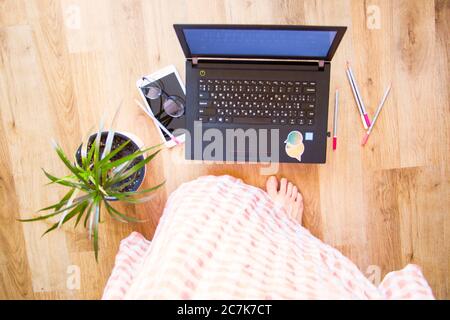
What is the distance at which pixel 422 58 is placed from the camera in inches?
42.3

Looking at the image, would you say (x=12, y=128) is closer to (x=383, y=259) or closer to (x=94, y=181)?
(x=94, y=181)

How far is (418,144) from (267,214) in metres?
0.50

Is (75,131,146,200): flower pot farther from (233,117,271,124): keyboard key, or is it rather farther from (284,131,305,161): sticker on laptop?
(284,131,305,161): sticker on laptop

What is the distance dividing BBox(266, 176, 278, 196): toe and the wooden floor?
4cm

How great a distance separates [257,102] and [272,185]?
0.26m

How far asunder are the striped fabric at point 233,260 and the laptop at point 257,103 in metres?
0.12

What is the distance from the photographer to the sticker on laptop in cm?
101

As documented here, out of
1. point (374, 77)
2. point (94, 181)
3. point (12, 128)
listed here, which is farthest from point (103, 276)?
point (374, 77)

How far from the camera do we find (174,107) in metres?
1.06

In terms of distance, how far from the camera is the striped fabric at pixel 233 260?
738 mm

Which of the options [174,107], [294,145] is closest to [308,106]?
[294,145]

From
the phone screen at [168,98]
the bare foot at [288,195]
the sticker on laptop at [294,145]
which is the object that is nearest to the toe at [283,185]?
the bare foot at [288,195]

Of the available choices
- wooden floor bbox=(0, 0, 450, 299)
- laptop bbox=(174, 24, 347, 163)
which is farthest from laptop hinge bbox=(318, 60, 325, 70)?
wooden floor bbox=(0, 0, 450, 299)

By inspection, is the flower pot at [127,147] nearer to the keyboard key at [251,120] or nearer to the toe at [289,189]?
the keyboard key at [251,120]
